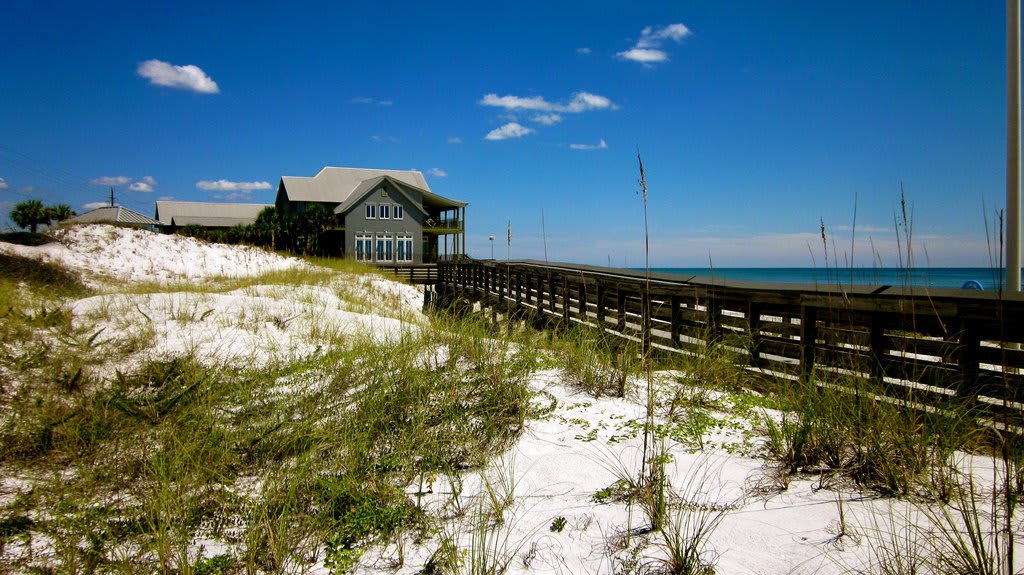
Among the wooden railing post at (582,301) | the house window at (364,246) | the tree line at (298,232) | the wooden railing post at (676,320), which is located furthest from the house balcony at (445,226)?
the wooden railing post at (676,320)

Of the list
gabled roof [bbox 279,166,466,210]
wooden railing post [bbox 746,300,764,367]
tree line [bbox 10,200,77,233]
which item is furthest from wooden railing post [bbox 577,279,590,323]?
tree line [bbox 10,200,77,233]

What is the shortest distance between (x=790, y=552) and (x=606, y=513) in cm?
97

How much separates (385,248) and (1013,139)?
42.5 m

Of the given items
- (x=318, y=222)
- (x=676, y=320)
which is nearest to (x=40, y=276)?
(x=676, y=320)

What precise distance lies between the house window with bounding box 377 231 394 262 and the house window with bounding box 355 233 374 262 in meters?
0.67

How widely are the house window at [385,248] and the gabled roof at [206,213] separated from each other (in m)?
30.1

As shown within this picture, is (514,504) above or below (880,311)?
below

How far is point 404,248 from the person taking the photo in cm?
4672

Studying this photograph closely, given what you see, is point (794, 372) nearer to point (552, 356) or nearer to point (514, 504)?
point (552, 356)

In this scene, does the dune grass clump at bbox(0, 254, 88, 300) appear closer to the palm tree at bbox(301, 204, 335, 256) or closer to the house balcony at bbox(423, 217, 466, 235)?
the palm tree at bbox(301, 204, 335, 256)

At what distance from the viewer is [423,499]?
3.50 metres

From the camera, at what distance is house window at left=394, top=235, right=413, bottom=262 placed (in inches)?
1827

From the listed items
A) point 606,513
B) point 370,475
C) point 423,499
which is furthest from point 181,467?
point 606,513

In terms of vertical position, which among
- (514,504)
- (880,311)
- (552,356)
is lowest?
(514,504)
